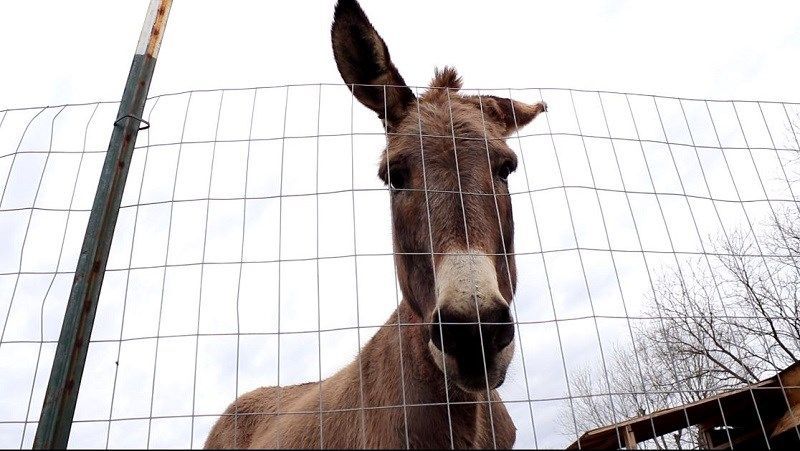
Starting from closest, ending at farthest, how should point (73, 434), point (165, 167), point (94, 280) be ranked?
1. point (73, 434)
2. point (94, 280)
3. point (165, 167)

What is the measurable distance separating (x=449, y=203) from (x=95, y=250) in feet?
5.87

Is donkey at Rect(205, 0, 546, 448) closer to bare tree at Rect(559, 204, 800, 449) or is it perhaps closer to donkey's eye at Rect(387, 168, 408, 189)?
donkey's eye at Rect(387, 168, 408, 189)

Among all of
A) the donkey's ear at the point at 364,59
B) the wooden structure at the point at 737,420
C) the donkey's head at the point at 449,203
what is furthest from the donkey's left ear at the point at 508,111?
the wooden structure at the point at 737,420

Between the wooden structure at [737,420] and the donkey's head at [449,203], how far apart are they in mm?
1301

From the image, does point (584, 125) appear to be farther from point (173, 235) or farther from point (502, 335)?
point (173, 235)

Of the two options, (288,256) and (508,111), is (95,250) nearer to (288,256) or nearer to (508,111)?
(288,256)

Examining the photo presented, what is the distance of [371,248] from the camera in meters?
2.76

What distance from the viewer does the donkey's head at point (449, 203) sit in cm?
246

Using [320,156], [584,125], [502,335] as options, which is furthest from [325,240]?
[584,125]

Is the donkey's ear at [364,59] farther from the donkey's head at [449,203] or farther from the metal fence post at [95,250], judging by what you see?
the metal fence post at [95,250]

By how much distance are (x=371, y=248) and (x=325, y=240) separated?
0.79 feet

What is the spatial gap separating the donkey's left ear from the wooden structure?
7.25 feet

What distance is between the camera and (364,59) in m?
3.79

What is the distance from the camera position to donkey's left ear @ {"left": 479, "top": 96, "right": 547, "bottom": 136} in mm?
4172
